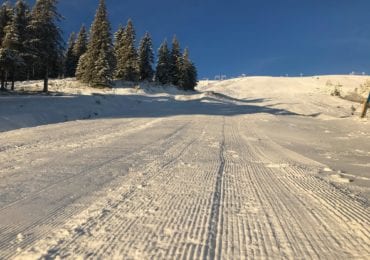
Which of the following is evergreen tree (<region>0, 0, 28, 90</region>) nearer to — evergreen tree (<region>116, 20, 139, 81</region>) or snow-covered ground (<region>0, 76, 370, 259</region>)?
evergreen tree (<region>116, 20, 139, 81</region>)

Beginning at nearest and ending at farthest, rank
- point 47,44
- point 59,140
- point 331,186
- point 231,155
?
1. point 331,186
2. point 231,155
3. point 59,140
4. point 47,44

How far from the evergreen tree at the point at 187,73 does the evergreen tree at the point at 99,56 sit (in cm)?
1897

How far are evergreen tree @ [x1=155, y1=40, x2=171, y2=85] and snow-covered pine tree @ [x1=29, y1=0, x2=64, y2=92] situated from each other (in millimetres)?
27771

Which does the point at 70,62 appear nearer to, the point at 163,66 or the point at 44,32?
the point at 163,66

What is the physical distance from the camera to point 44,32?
45531 millimetres

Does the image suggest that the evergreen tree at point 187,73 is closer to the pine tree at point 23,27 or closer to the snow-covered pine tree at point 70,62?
the snow-covered pine tree at point 70,62

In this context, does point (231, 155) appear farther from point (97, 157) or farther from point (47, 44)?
point (47, 44)

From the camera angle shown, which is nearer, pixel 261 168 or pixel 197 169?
pixel 197 169

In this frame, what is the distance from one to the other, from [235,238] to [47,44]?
45.3 m

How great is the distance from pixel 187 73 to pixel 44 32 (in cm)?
3238

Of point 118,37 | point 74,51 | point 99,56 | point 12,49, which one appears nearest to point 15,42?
point 12,49

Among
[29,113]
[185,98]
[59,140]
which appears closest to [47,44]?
[185,98]

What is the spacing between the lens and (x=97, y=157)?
8.95 meters

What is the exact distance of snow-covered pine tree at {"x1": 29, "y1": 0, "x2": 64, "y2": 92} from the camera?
148ft
